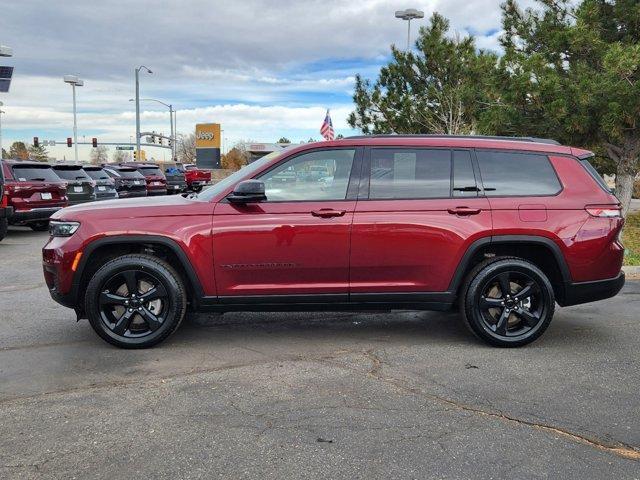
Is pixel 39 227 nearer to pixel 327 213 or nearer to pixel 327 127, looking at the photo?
pixel 327 127

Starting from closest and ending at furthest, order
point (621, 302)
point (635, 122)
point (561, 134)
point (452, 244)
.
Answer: point (452, 244) < point (621, 302) < point (635, 122) < point (561, 134)

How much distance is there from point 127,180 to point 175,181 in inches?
290

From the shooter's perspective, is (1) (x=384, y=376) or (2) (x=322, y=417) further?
(1) (x=384, y=376)

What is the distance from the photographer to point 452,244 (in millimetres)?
4758

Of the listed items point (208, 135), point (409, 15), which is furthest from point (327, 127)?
point (208, 135)

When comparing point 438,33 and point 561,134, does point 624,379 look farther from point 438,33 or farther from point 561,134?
point 438,33

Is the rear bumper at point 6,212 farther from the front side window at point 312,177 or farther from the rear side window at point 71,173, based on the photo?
the front side window at point 312,177

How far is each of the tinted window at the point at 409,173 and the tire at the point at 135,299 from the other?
184 centimetres

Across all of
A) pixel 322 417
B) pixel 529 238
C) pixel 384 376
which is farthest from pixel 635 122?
pixel 322 417

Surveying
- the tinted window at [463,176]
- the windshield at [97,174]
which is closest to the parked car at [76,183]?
the windshield at [97,174]

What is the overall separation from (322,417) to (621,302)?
4.67 metres

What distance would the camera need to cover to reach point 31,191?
40.8ft

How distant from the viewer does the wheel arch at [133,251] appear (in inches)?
185

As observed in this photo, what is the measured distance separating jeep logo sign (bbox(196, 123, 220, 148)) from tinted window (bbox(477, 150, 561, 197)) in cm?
6637
